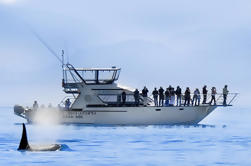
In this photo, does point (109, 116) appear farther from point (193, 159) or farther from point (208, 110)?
point (193, 159)

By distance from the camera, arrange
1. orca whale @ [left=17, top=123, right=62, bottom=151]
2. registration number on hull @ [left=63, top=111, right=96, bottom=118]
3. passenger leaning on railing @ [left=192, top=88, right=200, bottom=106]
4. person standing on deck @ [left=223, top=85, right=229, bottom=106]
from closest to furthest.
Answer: orca whale @ [left=17, top=123, right=62, bottom=151] → person standing on deck @ [left=223, top=85, right=229, bottom=106] → passenger leaning on railing @ [left=192, top=88, right=200, bottom=106] → registration number on hull @ [left=63, top=111, right=96, bottom=118]

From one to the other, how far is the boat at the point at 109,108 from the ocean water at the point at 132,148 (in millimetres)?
995

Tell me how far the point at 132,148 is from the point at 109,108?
18157 mm

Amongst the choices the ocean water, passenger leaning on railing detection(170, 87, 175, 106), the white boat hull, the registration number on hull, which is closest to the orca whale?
the ocean water

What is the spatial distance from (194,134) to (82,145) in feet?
47.5

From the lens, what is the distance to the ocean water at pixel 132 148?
43.3 m

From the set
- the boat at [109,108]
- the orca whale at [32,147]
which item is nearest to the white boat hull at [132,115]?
the boat at [109,108]

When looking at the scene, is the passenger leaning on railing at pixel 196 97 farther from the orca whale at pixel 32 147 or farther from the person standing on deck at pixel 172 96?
the orca whale at pixel 32 147

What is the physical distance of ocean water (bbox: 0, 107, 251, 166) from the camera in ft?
142

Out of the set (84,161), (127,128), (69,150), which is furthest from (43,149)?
(127,128)

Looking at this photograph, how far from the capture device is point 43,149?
4753 centimetres

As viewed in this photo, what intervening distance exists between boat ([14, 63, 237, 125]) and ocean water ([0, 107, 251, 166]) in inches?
39.2

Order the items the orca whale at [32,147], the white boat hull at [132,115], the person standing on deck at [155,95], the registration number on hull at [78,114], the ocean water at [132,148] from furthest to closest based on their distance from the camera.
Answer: the registration number on hull at [78,114] < the person standing on deck at [155,95] < the white boat hull at [132,115] < the orca whale at [32,147] < the ocean water at [132,148]

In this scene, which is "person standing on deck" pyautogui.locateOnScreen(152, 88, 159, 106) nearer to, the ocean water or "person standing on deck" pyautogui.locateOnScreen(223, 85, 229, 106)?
the ocean water
